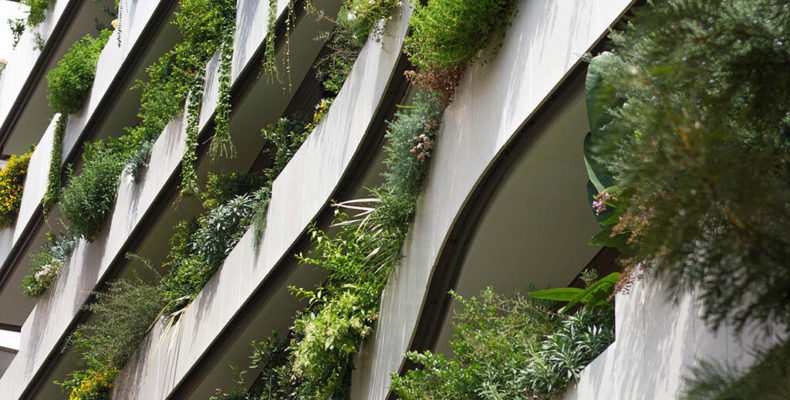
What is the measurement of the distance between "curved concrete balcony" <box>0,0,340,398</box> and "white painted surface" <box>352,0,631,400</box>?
2988 millimetres

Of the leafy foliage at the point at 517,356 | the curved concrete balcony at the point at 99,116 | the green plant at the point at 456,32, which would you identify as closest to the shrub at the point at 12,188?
the curved concrete balcony at the point at 99,116

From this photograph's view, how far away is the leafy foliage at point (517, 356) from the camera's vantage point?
385 cm

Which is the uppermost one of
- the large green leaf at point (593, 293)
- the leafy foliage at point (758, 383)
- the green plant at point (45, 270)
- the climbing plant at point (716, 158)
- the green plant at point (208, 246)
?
the green plant at point (45, 270)

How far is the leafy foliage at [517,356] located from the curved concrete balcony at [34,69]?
9.84m

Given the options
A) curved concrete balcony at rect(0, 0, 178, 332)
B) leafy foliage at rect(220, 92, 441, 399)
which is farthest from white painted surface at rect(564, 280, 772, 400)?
curved concrete balcony at rect(0, 0, 178, 332)

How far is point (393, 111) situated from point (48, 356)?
20.3 feet

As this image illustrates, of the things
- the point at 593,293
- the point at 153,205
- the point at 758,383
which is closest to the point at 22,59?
the point at 153,205

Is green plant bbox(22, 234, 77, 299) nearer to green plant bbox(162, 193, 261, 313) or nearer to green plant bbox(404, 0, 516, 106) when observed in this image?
green plant bbox(162, 193, 261, 313)

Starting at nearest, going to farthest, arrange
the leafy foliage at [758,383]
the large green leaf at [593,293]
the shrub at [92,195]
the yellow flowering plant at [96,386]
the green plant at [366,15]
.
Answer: the leafy foliage at [758,383] < the large green leaf at [593,293] < the green plant at [366,15] < the yellow flowering plant at [96,386] < the shrub at [92,195]

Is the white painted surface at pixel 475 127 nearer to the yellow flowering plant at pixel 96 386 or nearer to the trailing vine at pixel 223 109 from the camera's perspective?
the trailing vine at pixel 223 109

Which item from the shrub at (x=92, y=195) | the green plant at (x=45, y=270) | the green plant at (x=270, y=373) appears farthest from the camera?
the green plant at (x=45, y=270)

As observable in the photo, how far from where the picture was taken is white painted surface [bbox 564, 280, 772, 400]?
112 inches

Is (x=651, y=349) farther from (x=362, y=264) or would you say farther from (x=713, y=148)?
(x=362, y=264)

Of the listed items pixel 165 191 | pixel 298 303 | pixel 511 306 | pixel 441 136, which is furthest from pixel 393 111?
pixel 165 191
